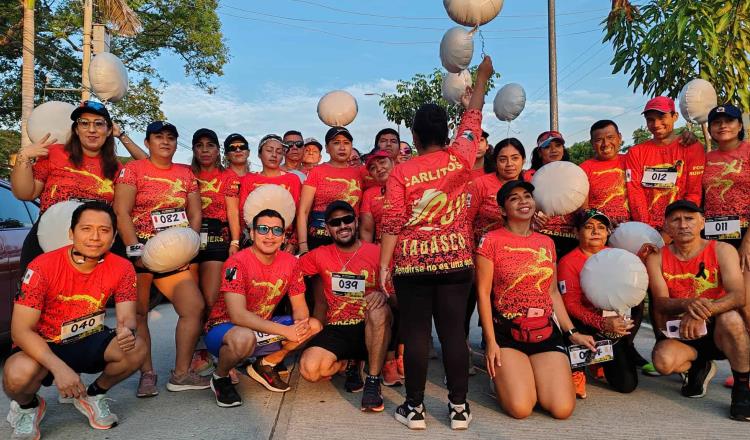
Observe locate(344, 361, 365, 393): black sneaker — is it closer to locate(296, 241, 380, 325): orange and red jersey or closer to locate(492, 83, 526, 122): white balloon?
locate(296, 241, 380, 325): orange and red jersey

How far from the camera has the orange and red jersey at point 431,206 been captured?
3281mm

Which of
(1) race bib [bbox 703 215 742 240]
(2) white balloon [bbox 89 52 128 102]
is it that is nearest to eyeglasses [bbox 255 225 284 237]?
(2) white balloon [bbox 89 52 128 102]

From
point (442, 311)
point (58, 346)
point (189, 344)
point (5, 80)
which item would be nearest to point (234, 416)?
point (189, 344)

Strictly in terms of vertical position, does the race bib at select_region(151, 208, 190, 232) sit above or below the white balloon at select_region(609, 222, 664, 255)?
above

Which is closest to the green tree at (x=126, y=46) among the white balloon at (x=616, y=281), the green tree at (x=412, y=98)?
the green tree at (x=412, y=98)

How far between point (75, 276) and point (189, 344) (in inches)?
42.1

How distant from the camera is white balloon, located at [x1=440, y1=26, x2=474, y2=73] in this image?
3996 mm

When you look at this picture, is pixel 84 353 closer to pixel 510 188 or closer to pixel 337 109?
pixel 510 188

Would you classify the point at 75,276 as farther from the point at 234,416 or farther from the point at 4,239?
the point at 4,239

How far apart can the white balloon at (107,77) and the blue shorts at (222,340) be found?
223cm

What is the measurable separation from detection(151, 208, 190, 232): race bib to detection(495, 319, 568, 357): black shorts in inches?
96.7

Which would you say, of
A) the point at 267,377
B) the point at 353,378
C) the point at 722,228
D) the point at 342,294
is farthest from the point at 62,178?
the point at 722,228

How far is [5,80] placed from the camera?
17.2m

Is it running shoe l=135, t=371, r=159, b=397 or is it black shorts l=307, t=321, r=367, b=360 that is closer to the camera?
running shoe l=135, t=371, r=159, b=397
